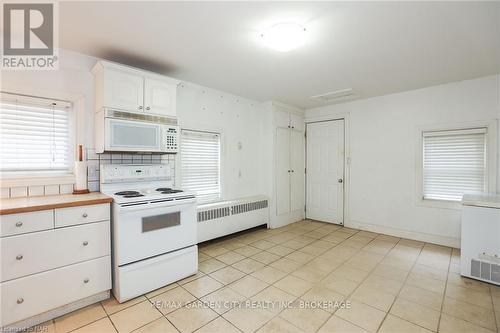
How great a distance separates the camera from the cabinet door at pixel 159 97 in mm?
2678

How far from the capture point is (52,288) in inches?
73.7

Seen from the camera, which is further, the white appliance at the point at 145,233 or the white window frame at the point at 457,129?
the white window frame at the point at 457,129

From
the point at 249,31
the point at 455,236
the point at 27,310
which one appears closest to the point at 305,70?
the point at 249,31

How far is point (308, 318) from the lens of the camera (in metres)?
1.92

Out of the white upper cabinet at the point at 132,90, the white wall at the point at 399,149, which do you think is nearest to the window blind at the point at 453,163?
the white wall at the point at 399,149

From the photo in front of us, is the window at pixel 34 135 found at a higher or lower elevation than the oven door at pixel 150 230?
higher

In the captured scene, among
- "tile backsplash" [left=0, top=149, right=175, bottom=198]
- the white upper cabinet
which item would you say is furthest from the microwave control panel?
"tile backsplash" [left=0, top=149, right=175, bottom=198]

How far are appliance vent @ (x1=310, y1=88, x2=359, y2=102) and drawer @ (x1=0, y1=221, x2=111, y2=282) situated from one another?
145 inches

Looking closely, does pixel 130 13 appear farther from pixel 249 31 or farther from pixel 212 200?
pixel 212 200

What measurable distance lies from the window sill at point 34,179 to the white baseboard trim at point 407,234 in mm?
4453

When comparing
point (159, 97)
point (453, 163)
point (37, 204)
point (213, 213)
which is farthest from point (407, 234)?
point (37, 204)

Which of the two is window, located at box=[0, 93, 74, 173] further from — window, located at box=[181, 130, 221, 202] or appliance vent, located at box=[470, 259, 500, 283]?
appliance vent, located at box=[470, 259, 500, 283]

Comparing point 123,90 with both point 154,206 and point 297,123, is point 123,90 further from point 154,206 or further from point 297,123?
point 297,123

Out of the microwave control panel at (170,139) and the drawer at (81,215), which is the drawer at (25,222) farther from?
the microwave control panel at (170,139)
